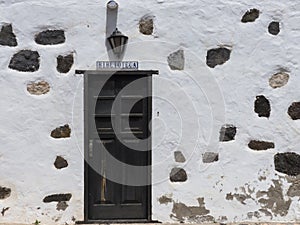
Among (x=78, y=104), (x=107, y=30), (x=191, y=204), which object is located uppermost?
(x=107, y=30)

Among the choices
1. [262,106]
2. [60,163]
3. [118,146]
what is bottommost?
[60,163]

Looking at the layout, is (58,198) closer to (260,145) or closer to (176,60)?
(176,60)

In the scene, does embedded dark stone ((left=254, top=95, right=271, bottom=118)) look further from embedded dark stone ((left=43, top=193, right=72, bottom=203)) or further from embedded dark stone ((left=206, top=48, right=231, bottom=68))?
embedded dark stone ((left=43, top=193, right=72, bottom=203))

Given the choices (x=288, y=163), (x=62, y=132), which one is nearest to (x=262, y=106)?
(x=288, y=163)

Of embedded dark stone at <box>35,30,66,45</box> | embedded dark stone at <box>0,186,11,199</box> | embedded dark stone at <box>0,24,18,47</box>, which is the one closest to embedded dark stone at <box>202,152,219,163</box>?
embedded dark stone at <box>35,30,66,45</box>

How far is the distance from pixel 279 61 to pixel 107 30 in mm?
1758

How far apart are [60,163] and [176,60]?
1.54 metres

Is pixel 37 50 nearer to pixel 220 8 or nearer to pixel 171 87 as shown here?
pixel 171 87

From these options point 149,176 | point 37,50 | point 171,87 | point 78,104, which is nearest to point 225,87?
point 171,87

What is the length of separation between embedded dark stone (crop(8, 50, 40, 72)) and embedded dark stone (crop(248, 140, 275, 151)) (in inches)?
89.3

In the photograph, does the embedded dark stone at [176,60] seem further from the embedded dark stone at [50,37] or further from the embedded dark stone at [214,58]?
the embedded dark stone at [50,37]

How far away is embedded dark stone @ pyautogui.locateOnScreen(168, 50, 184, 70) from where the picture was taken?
4.59 meters

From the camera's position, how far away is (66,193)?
4535mm

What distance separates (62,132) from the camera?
4.52 meters
